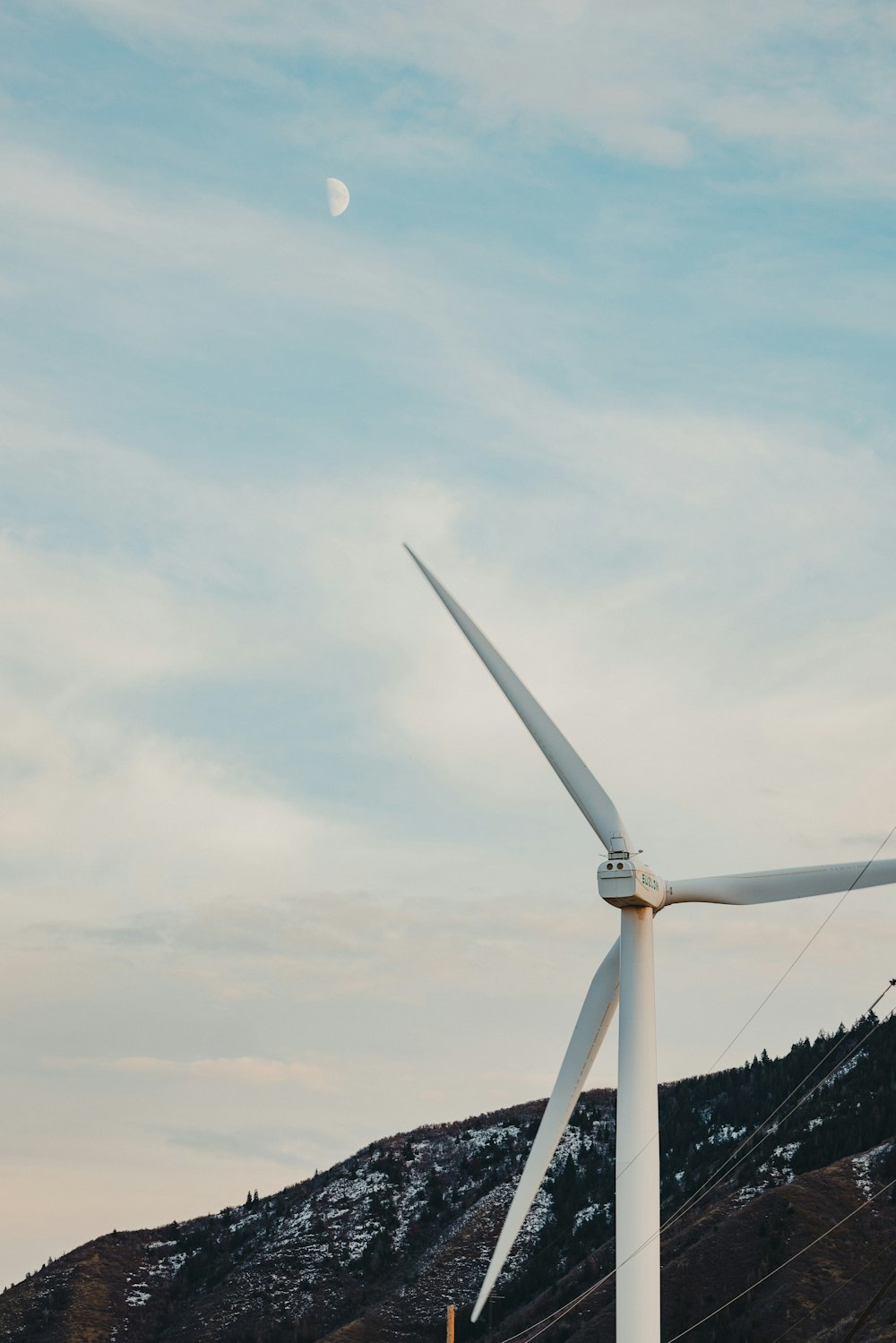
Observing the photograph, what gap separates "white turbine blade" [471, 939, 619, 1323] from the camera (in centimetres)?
4472

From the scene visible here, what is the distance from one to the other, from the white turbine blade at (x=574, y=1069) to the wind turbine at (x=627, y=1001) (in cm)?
4

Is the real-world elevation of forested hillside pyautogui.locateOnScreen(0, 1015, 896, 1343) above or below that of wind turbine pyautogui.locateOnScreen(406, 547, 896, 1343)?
above

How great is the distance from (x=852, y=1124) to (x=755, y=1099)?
24946 mm

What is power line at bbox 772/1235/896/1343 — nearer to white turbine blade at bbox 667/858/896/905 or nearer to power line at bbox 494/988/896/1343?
power line at bbox 494/988/896/1343

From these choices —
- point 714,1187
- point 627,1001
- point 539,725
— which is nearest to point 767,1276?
point 714,1187

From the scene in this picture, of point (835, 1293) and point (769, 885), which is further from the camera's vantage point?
point (835, 1293)

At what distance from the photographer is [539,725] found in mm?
46625

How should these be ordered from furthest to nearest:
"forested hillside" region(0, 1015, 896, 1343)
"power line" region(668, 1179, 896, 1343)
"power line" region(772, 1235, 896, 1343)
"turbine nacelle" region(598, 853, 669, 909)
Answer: "forested hillside" region(0, 1015, 896, 1343), "power line" region(668, 1179, 896, 1343), "power line" region(772, 1235, 896, 1343), "turbine nacelle" region(598, 853, 669, 909)

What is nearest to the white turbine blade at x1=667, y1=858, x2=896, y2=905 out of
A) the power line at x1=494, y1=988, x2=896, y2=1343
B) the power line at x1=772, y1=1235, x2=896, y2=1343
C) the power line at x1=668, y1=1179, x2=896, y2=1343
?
the power line at x1=494, y1=988, x2=896, y2=1343

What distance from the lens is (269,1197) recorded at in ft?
550

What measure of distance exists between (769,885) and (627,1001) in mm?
6116

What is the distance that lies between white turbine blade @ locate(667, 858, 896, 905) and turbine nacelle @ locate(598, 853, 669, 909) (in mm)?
1843

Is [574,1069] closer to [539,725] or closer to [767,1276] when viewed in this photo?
[539,725]

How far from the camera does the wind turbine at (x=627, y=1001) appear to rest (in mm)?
41812
